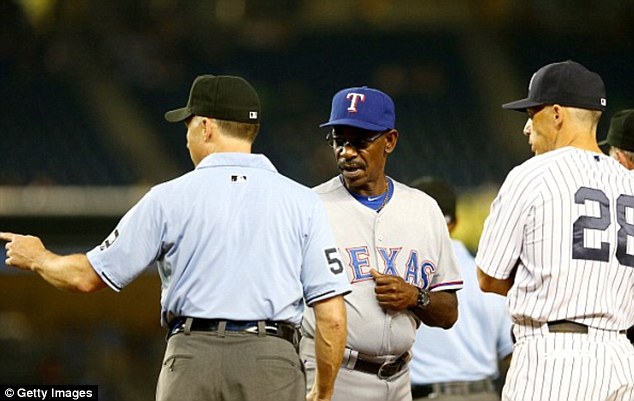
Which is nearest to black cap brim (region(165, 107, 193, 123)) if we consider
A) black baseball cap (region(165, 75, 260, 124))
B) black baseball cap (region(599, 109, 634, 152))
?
black baseball cap (region(165, 75, 260, 124))

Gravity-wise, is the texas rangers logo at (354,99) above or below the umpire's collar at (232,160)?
above

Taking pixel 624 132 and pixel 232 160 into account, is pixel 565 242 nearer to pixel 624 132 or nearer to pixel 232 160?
pixel 232 160

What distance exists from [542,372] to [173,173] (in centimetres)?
902

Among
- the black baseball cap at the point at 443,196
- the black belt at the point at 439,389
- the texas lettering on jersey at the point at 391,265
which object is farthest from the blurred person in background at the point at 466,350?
the texas lettering on jersey at the point at 391,265

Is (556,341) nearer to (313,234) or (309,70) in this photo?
(313,234)

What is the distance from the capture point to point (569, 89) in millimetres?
3650

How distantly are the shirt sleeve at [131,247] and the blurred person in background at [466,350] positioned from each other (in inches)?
73.6

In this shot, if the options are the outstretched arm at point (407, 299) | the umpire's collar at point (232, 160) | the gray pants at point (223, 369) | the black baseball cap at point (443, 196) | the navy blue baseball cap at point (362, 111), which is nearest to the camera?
the gray pants at point (223, 369)

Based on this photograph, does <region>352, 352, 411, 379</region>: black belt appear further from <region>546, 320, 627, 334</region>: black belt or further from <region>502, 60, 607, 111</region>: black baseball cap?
<region>502, 60, 607, 111</region>: black baseball cap

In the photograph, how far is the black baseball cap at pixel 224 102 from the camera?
3645mm

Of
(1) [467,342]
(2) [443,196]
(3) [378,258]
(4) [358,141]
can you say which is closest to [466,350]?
(1) [467,342]

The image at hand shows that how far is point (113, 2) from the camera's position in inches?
562

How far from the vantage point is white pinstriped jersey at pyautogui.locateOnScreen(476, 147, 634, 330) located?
3445 mm

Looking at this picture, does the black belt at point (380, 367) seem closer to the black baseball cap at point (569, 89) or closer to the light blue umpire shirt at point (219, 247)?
the light blue umpire shirt at point (219, 247)
